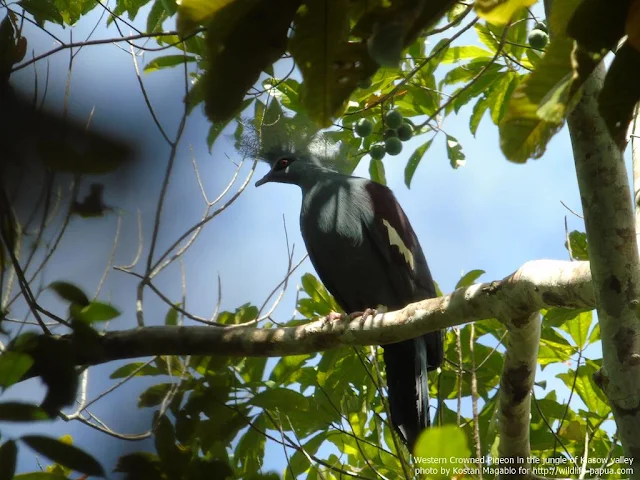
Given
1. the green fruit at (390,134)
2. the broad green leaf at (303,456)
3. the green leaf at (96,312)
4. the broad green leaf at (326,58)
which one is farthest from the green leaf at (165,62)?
the broad green leaf at (326,58)

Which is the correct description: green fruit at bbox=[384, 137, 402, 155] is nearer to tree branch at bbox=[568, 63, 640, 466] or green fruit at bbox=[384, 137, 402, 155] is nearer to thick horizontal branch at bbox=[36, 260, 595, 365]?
thick horizontal branch at bbox=[36, 260, 595, 365]

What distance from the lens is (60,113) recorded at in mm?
1104

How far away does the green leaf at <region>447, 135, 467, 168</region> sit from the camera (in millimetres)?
3457

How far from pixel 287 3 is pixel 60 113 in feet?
1.62

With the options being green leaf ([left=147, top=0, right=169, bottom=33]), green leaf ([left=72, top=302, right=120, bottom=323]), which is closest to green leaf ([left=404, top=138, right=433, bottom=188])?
green leaf ([left=147, top=0, right=169, bottom=33])

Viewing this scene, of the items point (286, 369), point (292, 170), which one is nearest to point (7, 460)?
point (286, 369)

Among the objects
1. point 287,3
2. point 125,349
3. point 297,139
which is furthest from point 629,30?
point 297,139

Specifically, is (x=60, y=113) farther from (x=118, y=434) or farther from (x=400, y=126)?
(x=400, y=126)

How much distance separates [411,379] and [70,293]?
2.31m

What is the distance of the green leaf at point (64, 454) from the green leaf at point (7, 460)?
26 mm

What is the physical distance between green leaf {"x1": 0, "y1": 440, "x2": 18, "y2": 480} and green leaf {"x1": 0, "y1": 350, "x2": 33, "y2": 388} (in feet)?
0.36

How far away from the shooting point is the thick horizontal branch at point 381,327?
6.05ft

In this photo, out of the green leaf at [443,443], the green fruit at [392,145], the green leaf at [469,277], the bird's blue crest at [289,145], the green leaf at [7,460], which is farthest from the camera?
the bird's blue crest at [289,145]

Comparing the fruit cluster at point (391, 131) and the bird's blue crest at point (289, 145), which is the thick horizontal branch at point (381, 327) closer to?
the fruit cluster at point (391, 131)
